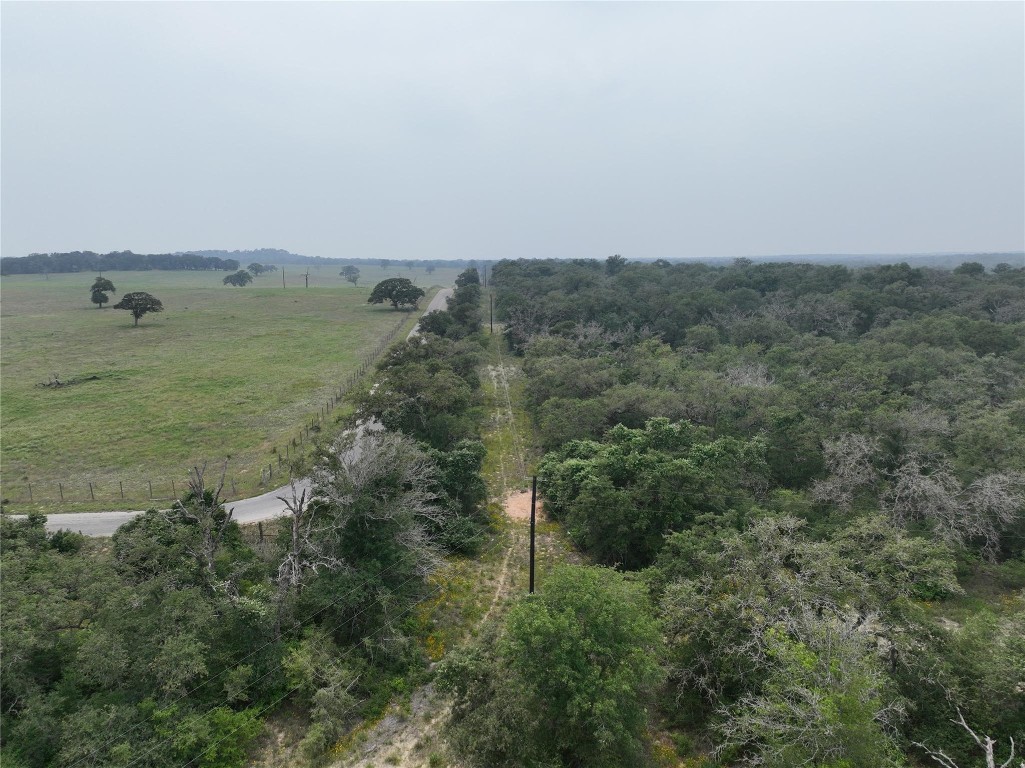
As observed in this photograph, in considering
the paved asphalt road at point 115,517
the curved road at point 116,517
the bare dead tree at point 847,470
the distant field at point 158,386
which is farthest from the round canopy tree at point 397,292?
the bare dead tree at point 847,470

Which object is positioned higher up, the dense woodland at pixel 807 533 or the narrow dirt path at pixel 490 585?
the dense woodland at pixel 807 533

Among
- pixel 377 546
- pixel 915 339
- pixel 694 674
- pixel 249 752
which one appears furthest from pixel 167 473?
pixel 915 339

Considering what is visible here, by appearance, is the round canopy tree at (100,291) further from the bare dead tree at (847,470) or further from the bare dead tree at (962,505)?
the bare dead tree at (962,505)

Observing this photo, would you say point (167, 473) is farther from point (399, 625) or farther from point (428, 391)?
point (399, 625)

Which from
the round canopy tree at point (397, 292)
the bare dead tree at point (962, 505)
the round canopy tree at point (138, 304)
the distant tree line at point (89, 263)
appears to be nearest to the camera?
the bare dead tree at point (962, 505)

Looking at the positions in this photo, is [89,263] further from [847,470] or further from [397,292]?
[847,470]

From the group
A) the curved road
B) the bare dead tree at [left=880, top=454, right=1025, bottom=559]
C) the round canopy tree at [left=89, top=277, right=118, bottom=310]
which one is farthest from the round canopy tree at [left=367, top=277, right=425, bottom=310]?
the bare dead tree at [left=880, top=454, right=1025, bottom=559]
